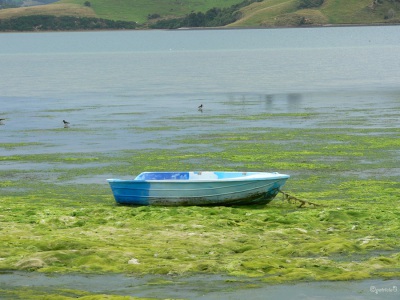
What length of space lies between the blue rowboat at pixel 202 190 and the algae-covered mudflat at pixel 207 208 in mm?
465

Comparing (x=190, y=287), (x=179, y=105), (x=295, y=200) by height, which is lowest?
(x=179, y=105)

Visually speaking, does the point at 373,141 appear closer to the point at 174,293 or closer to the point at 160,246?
the point at 160,246

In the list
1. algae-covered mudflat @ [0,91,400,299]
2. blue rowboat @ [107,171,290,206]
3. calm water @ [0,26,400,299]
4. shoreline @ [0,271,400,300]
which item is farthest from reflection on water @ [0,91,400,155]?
shoreline @ [0,271,400,300]

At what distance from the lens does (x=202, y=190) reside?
24.7 meters

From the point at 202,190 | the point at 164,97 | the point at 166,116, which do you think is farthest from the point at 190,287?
the point at 164,97

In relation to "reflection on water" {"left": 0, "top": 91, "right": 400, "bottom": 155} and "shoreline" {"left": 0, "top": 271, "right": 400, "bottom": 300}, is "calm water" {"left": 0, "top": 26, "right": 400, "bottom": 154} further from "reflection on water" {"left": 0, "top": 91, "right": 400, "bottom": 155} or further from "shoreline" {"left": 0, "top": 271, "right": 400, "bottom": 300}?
"shoreline" {"left": 0, "top": 271, "right": 400, "bottom": 300}

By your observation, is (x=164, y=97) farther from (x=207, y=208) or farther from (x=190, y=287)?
(x=190, y=287)

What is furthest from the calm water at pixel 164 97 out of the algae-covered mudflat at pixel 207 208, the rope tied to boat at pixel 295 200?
the rope tied to boat at pixel 295 200

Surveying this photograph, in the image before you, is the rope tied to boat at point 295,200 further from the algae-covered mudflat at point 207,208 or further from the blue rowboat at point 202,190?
the blue rowboat at point 202,190

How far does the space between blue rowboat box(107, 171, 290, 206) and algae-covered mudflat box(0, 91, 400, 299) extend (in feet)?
1.52

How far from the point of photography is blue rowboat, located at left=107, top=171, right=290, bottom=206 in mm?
24547

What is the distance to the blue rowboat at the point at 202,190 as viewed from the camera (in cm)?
2455

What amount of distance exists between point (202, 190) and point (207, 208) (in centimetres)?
62

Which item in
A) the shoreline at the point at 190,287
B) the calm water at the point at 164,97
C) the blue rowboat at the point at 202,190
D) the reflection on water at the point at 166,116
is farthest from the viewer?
the calm water at the point at 164,97
